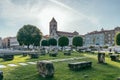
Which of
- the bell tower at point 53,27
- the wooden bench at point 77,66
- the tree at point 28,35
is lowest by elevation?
the wooden bench at point 77,66

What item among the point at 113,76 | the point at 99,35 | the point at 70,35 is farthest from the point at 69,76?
the point at 70,35

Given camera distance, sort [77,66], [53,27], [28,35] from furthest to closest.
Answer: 1. [53,27]
2. [28,35]
3. [77,66]

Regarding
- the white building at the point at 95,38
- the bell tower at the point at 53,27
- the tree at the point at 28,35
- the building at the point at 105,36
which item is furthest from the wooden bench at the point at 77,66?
the bell tower at the point at 53,27

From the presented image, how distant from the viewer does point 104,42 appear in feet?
474

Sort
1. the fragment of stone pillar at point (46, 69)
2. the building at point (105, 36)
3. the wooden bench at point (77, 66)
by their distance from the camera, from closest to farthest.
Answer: the fragment of stone pillar at point (46, 69) → the wooden bench at point (77, 66) → the building at point (105, 36)

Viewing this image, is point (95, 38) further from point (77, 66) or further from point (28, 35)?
point (77, 66)

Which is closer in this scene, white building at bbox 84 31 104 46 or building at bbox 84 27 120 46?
building at bbox 84 27 120 46

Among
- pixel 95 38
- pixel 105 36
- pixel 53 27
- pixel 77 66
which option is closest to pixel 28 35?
pixel 77 66

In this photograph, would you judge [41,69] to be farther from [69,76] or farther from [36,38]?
[36,38]

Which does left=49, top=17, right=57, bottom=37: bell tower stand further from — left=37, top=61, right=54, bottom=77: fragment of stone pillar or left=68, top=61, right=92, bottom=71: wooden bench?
left=37, top=61, right=54, bottom=77: fragment of stone pillar

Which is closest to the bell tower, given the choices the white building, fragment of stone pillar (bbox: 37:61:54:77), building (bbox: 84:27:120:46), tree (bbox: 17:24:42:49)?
the white building

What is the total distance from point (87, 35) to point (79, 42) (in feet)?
244

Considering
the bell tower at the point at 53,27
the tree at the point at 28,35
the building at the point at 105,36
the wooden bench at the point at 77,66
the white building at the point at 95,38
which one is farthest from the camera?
the bell tower at the point at 53,27

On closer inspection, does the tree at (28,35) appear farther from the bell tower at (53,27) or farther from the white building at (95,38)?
the white building at (95,38)
